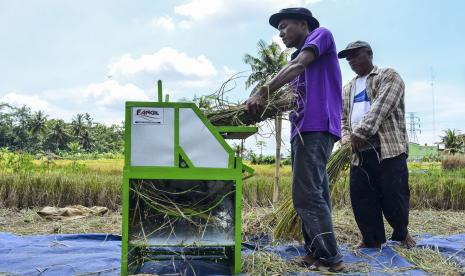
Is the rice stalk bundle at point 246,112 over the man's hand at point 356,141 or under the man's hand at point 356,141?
over

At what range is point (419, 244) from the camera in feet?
12.6

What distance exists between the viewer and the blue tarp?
9.77 feet

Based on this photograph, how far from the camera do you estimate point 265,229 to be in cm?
427

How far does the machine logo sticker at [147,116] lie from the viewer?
104 inches

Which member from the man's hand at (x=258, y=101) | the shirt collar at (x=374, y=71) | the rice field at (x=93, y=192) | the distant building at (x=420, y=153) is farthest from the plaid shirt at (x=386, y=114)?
the distant building at (x=420, y=153)

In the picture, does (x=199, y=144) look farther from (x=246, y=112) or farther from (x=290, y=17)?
(x=290, y=17)

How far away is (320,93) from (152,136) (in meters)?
1.10

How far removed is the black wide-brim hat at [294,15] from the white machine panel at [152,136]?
973 mm

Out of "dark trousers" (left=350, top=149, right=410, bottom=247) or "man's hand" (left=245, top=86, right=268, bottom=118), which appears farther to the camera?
"dark trousers" (left=350, top=149, right=410, bottom=247)

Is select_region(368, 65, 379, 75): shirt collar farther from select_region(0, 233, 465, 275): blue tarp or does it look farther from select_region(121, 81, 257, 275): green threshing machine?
select_region(121, 81, 257, 275): green threshing machine

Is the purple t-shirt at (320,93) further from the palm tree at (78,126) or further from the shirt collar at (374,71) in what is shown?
the palm tree at (78,126)

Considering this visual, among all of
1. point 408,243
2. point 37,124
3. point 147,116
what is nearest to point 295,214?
point 408,243

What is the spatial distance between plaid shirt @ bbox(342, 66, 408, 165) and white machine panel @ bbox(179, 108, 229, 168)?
1.41 metres

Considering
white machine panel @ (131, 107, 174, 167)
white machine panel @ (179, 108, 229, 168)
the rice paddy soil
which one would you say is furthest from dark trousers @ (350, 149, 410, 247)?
white machine panel @ (131, 107, 174, 167)
